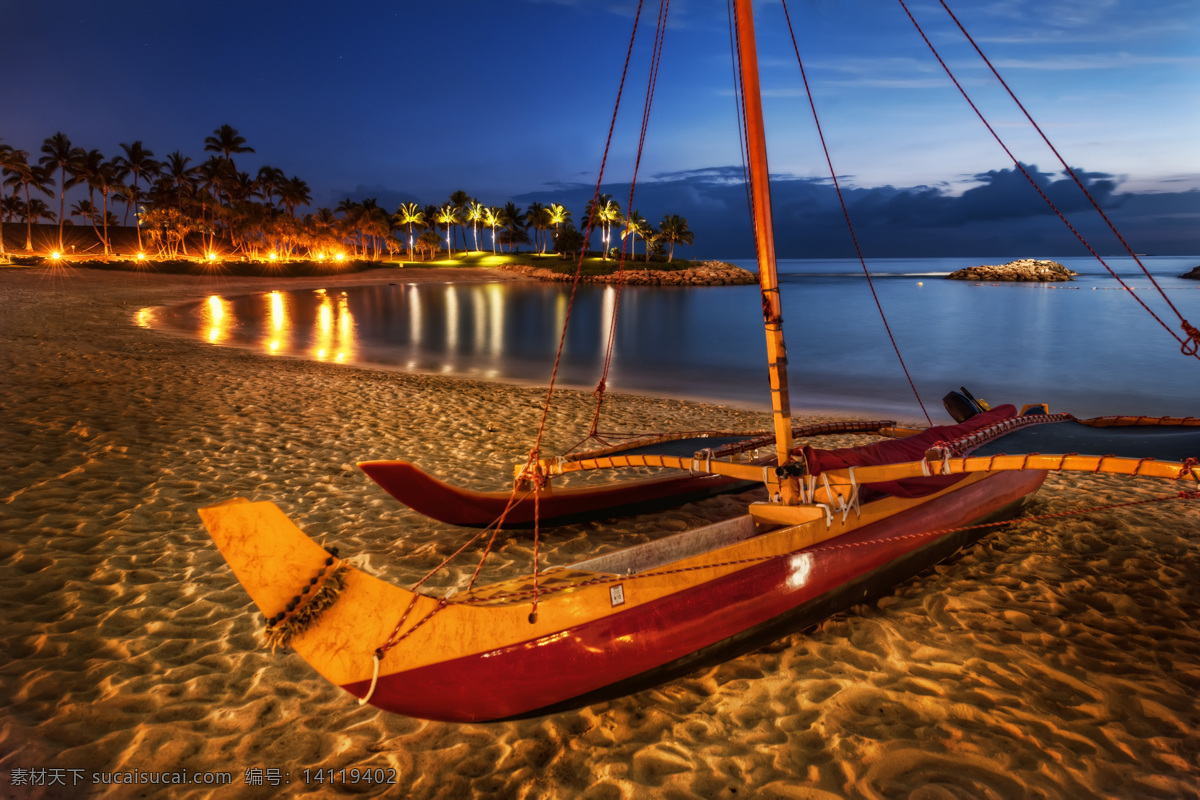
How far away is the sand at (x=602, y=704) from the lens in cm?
292

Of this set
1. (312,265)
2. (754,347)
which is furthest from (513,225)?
(754,347)

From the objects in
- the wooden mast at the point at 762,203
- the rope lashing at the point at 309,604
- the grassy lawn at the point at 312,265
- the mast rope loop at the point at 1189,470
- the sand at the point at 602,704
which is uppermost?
the grassy lawn at the point at 312,265

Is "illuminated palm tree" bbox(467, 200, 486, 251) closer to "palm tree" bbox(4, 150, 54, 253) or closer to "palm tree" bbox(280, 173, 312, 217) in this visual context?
"palm tree" bbox(280, 173, 312, 217)

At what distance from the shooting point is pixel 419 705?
2959 millimetres

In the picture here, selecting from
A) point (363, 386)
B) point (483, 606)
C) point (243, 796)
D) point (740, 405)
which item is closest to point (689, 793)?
point (483, 606)

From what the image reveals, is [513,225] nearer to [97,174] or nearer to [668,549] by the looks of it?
[97,174]

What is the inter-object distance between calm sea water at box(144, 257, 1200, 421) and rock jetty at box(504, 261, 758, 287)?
1403 inches

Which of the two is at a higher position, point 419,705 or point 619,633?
point 619,633

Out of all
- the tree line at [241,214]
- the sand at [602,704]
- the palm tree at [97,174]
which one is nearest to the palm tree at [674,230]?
the tree line at [241,214]

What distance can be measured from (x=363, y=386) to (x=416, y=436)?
13.9 feet

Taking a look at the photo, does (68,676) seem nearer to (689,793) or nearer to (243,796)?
(243,796)

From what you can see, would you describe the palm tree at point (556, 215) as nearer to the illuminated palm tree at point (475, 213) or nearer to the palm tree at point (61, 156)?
the illuminated palm tree at point (475, 213)

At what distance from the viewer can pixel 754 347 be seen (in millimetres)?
27000

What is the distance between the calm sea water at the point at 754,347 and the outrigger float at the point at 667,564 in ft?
32.6
